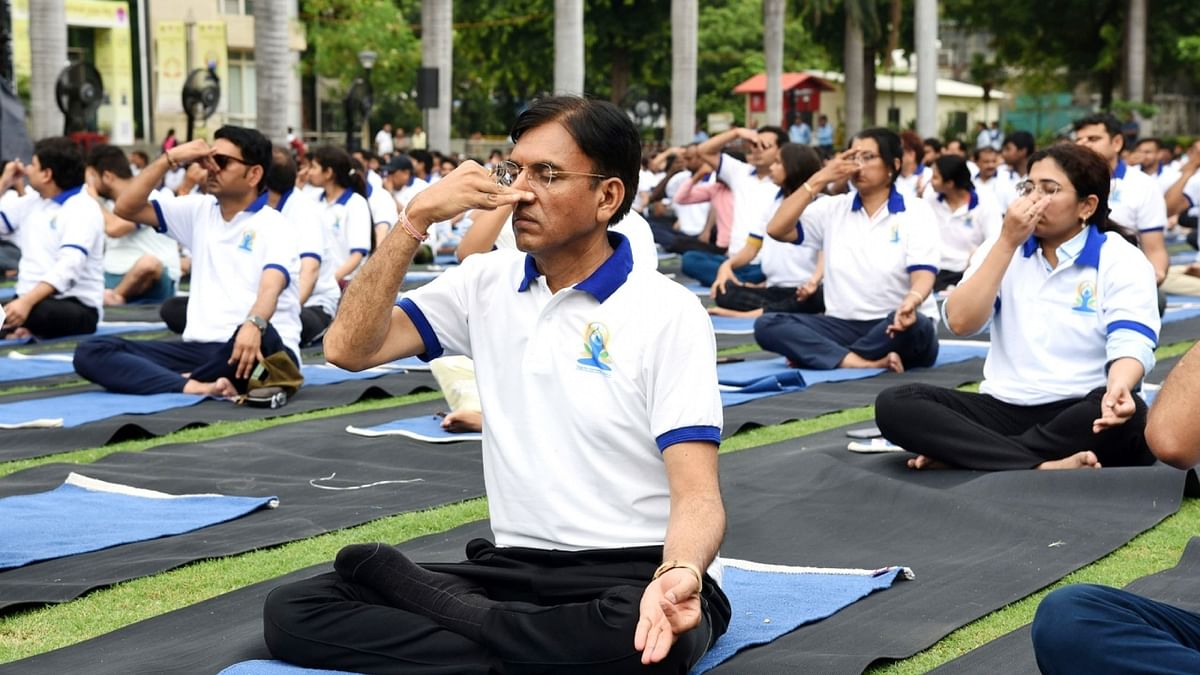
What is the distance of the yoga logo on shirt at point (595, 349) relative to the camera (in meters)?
3.78

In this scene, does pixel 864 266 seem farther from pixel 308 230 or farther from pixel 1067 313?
pixel 1067 313

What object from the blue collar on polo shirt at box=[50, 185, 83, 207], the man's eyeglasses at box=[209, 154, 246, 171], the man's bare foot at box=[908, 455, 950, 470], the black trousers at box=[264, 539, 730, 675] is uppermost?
the man's eyeglasses at box=[209, 154, 246, 171]

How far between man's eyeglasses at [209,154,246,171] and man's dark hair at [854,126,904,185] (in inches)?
131

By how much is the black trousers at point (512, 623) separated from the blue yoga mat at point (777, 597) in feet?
0.79

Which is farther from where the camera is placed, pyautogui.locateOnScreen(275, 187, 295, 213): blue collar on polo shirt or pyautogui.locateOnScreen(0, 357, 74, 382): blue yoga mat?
pyautogui.locateOnScreen(275, 187, 295, 213): blue collar on polo shirt

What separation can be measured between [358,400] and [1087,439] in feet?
13.4

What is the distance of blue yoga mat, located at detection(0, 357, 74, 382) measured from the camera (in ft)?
32.1

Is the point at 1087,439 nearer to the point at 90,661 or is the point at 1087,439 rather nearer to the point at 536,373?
the point at 536,373

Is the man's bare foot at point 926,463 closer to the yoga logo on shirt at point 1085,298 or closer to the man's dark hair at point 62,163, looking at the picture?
the yoga logo on shirt at point 1085,298

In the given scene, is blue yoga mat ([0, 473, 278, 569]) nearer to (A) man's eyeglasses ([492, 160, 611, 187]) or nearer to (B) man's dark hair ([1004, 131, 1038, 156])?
Result: (A) man's eyeglasses ([492, 160, 611, 187])

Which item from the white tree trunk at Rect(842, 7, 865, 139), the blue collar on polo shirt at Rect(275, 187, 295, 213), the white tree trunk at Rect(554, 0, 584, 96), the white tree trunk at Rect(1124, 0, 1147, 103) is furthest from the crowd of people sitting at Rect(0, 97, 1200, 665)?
the white tree trunk at Rect(1124, 0, 1147, 103)

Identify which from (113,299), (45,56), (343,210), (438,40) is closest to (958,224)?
(343,210)

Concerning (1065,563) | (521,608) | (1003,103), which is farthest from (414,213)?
(1003,103)

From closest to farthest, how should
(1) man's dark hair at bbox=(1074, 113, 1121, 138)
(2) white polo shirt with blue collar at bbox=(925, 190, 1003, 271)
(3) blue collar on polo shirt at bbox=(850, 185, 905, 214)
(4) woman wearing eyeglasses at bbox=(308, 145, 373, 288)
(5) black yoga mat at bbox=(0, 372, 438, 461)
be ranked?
(5) black yoga mat at bbox=(0, 372, 438, 461)
(3) blue collar on polo shirt at bbox=(850, 185, 905, 214)
(1) man's dark hair at bbox=(1074, 113, 1121, 138)
(4) woman wearing eyeglasses at bbox=(308, 145, 373, 288)
(2) white polo shirt with blue collar at bbox=(925, 190, 1003, 271)
